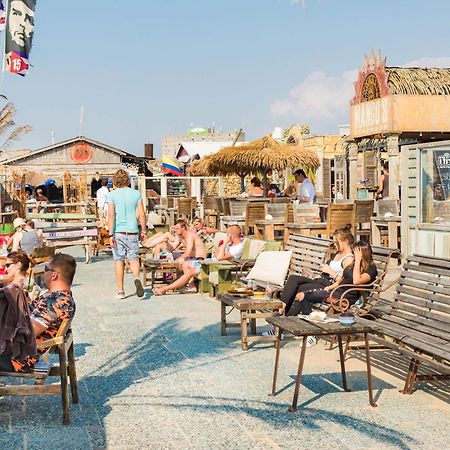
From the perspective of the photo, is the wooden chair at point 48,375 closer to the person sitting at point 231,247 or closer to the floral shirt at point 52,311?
the floral shirt at point 52,311

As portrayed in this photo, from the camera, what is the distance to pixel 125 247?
39.0 ft

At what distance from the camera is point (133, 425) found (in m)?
5.41

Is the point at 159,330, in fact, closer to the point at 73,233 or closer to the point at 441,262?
the point at 441,262

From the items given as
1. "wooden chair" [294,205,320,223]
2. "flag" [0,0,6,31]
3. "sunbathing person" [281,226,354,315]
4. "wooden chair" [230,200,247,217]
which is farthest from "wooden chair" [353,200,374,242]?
"flag" [0,0,6,31]

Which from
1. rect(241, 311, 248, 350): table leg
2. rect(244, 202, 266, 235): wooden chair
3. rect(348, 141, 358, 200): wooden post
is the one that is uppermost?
rect(348, 141, 358, 200): wooden post

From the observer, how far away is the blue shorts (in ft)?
38.8

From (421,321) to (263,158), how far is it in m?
15.0

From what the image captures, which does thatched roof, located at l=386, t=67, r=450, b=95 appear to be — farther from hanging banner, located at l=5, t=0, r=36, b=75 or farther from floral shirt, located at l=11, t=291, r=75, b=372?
floral shirt, located at l=11, t=291, r=75, b=372

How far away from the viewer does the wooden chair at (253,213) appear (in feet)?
54.1

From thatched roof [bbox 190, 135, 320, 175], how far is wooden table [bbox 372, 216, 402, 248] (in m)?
7.68

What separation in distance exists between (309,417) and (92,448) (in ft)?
4.64

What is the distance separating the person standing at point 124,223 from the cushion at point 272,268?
94.5 inches

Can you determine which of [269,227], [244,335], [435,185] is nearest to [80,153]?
[269,227]

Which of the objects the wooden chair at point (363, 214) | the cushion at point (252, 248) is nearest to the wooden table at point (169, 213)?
Result: the wooden chair at point (363, 214)
